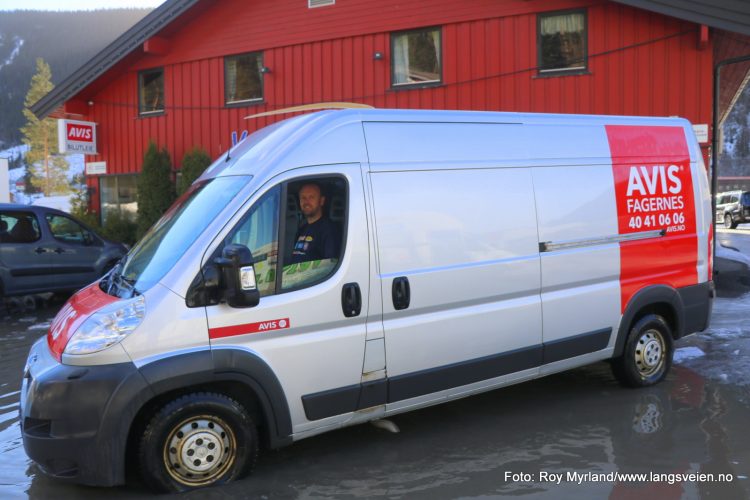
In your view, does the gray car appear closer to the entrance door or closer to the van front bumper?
the van front bumper

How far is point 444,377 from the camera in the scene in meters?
4.67

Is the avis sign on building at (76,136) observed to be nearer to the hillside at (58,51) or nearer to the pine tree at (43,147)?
the pine tree at (43,147)

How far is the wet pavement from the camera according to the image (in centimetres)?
405

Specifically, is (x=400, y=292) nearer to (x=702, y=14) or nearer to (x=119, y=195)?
(x=702, y=14)

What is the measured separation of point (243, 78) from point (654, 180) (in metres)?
12.1

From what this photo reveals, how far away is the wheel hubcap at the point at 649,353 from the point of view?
594cm

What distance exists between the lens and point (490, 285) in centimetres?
484

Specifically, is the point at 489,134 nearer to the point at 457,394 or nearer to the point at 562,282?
the point at 562,282

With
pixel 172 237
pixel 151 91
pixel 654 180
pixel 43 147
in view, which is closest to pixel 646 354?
pixel 654 180

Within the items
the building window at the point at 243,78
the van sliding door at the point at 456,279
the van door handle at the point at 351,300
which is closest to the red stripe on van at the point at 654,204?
the van sliding door at the point at 456,279

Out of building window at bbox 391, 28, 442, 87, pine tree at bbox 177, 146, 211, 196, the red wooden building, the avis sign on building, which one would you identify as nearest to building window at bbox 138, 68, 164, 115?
the red wooden building

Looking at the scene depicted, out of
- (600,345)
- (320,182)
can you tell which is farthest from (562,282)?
(320,182)

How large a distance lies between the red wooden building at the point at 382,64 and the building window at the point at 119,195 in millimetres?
38

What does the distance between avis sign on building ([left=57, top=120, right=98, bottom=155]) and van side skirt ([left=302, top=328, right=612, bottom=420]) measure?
49.1 feet
